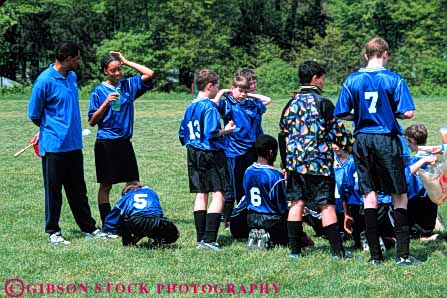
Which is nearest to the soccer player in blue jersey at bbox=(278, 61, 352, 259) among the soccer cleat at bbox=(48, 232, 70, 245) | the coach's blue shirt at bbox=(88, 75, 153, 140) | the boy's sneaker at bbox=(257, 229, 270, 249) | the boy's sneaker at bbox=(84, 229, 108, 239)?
the boy's sneaker at bbox=(257, 229, 270, 249)

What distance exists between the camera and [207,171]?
764 centimetres

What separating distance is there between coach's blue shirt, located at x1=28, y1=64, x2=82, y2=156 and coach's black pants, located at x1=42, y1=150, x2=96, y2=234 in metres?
0.13

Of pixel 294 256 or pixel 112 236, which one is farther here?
pixel 112 236

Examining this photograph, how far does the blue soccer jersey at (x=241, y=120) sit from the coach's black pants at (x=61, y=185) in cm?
158

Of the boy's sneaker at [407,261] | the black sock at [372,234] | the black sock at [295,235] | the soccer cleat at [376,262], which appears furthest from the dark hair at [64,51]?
the boy's sneaker at [407,261]

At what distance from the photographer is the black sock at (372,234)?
6660 mm

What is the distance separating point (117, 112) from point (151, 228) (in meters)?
1.39

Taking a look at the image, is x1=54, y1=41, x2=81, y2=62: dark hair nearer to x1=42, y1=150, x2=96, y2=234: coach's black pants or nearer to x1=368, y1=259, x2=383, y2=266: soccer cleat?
Result: x1=42, y1=150, x2=96, y2=234: coach's black pants

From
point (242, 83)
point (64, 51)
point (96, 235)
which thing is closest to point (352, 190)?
point (242, 83)

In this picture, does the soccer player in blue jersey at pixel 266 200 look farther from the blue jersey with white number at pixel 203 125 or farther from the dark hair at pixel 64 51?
the dark hair at pixel 64 51

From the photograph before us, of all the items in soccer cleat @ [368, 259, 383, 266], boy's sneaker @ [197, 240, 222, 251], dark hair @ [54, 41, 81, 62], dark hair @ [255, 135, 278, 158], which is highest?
dark hair @ [54, 41, 81, 62]

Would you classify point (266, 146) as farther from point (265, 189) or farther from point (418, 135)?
point (418, 135)

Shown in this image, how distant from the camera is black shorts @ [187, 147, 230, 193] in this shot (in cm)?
760

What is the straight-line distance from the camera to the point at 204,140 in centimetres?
759
